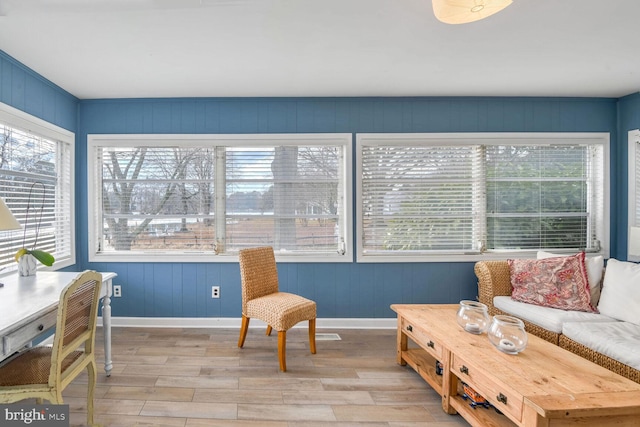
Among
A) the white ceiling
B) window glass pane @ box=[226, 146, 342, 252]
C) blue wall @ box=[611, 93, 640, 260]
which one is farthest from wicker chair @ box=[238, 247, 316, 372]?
blue wall @ box=[611, 93, 640, 260]

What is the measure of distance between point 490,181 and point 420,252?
1.08m

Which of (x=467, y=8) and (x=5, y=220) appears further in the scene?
(x=5, y=220)

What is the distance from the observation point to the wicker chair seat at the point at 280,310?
254 centimetres

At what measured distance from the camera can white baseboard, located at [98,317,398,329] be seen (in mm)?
3389

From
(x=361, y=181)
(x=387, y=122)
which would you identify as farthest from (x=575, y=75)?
(x=361, y=181)

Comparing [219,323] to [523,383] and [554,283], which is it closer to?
[523,383]

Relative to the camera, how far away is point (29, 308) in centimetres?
168

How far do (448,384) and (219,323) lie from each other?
2.36 metres

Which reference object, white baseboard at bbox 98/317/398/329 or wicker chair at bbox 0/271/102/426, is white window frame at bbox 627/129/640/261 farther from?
wicker chair at bbox 0/271/102/426

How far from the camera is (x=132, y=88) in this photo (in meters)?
3.08

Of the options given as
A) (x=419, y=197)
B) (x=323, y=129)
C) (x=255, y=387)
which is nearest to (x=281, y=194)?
(x=323, y=129)

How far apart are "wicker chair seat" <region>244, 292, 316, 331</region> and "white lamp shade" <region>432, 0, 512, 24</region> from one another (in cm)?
218

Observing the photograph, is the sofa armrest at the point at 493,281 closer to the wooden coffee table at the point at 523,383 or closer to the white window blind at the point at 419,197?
the white window blind at the point at 419,197

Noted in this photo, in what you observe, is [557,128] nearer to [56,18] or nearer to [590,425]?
[590,425]
